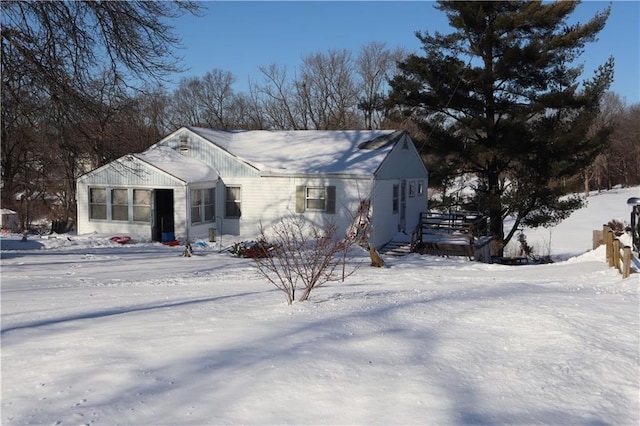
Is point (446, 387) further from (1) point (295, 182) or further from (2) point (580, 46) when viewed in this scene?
(2) point (580, 46)

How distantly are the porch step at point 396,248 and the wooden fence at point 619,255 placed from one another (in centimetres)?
754

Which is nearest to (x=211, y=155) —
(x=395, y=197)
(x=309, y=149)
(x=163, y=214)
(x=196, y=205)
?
(x=196, y=205)

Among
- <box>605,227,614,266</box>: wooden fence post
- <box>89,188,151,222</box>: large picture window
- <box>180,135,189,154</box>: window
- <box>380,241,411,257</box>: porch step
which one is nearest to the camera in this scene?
<box>605,227,614,266</box>: wooden fence post

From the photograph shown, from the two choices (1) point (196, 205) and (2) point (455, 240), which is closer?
(2) point (455, 240)

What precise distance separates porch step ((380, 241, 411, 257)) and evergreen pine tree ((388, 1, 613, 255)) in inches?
241

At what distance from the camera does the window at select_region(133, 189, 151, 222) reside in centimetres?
2136

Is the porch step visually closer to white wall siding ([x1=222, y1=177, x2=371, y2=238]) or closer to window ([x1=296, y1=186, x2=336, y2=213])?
white wall siding ([x1=222, y1=177, x2=371, y2=238])

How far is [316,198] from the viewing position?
2084 centimetres

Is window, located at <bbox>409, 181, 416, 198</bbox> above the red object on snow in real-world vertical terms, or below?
above

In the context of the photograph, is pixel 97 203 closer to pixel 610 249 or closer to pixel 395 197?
pixel 395 197

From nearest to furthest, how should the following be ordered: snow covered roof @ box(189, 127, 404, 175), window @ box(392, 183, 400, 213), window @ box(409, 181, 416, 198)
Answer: snow covered roof @ box(189, 127, 404, 175) → window @ box(392, 183, 400, 213) → window @ box(409, 181, 416, 198)

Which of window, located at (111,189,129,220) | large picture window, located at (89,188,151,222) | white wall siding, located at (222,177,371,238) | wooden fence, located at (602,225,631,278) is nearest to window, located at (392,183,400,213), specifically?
white wall siding, located at (222,177,371,238)

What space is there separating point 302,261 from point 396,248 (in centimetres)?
1151

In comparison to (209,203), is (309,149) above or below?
above
